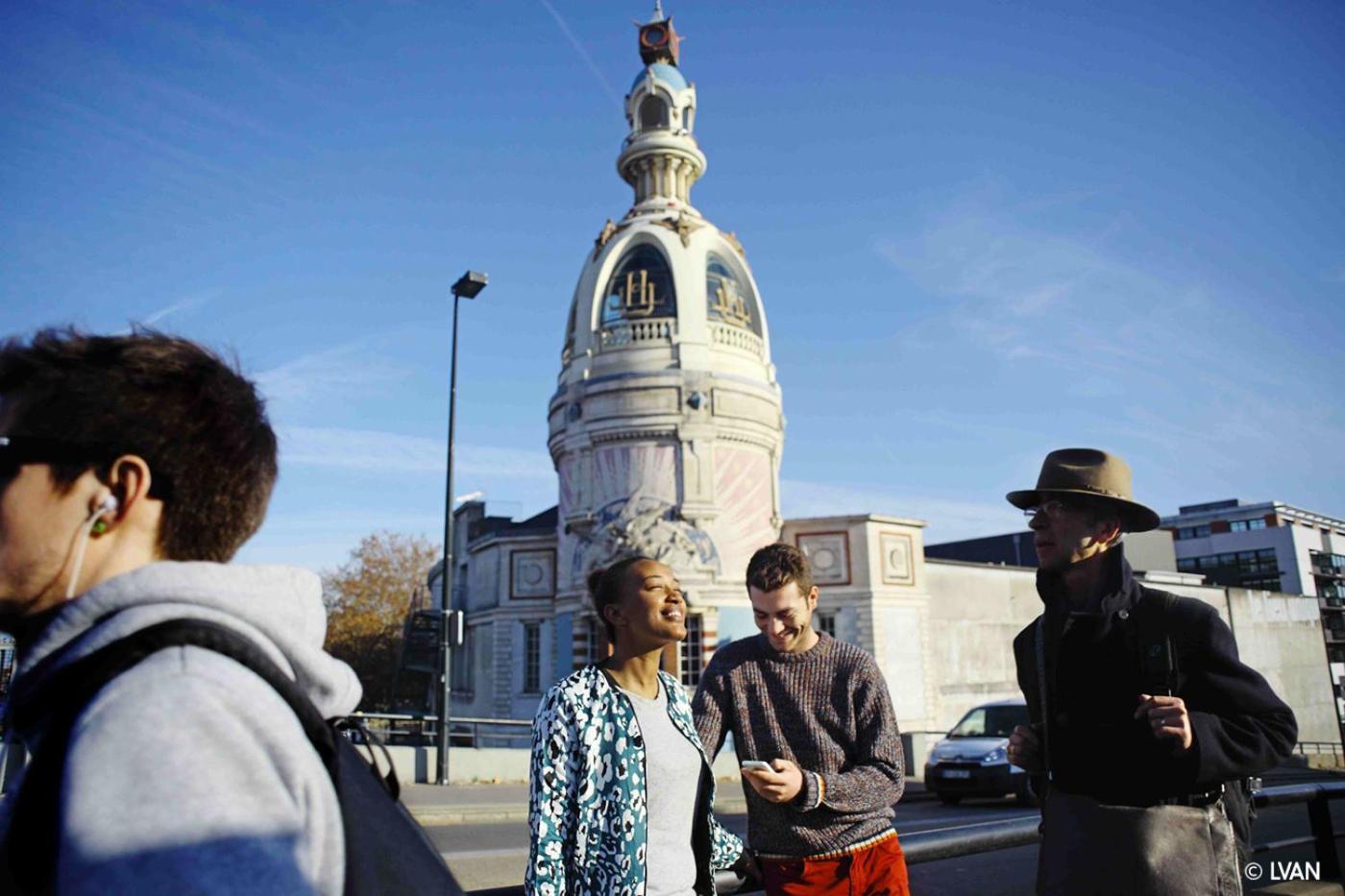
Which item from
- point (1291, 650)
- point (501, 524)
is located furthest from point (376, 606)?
point (1291, 650)

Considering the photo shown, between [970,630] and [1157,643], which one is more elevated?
[970,630]

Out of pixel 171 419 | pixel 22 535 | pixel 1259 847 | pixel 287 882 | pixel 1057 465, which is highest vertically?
pixel 1057 465

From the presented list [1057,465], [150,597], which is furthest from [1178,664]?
[150,597]

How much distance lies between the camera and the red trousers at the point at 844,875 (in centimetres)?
351

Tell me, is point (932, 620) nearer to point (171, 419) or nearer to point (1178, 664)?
point (1178, 664)

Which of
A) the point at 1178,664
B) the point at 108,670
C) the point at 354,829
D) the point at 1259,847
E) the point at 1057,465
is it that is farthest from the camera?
the point at 1259,847

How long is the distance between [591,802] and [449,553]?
14.7 m

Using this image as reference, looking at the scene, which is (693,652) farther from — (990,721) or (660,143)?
(660,143)

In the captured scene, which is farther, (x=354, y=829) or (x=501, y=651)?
(x=501, y=651)

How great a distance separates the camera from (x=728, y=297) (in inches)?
1225

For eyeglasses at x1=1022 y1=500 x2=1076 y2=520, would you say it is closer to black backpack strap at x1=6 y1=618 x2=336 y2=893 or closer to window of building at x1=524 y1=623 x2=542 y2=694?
black backpack strap at x1=6 y1=618 x2=336 y2=893

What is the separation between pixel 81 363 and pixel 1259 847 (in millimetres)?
5700

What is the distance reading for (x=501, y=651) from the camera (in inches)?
1275

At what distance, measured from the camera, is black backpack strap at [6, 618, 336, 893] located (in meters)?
1.15
